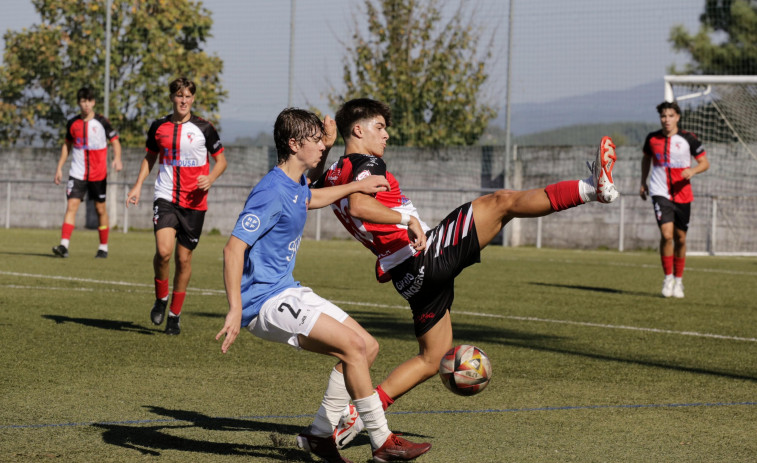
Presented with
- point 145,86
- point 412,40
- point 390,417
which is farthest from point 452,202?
point 390,417

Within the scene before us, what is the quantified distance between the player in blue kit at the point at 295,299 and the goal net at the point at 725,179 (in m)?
18.3

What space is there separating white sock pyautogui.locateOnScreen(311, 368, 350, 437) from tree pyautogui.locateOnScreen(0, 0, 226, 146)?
2484 centimetres

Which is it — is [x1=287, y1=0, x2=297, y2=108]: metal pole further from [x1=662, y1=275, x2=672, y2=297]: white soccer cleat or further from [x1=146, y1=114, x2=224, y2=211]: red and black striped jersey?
[x1=146, y1=114, x2=224, y2=211]: red and black striped jersey

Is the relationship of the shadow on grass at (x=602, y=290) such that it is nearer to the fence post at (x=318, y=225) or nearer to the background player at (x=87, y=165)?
the background player at (x=87, y=165)

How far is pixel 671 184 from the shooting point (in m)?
12.1

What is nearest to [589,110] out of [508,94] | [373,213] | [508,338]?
[508,94]

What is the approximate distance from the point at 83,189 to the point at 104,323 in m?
7.57

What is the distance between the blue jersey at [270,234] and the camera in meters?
4.14

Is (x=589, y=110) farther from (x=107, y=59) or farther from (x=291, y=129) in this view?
(x=291, y=129)

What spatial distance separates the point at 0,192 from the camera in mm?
29078

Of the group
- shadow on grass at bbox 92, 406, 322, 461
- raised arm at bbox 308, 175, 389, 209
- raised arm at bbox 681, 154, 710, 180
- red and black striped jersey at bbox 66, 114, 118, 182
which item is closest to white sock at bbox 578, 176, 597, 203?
raised arm at bbox 308, 175, 389, 209

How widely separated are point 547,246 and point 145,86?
1243 centimetres

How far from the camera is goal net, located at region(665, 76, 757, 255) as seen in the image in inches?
842

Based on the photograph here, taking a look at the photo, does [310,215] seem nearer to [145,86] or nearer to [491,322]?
[145,86]
